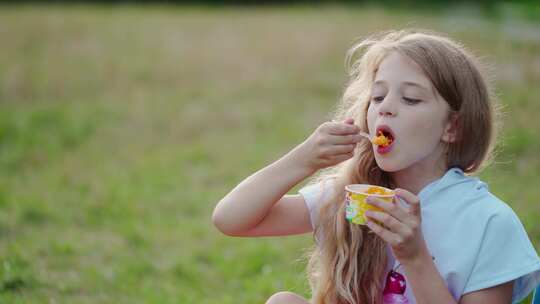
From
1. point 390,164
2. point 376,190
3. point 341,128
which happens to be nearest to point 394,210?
point 376,190

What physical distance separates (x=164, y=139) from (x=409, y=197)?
5.70 m

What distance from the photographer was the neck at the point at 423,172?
250cm

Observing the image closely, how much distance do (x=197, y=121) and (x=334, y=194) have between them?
5.63 metres

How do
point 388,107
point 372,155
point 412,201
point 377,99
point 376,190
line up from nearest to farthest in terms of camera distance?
point 412,201 < point 376,190 < point 388,107 < point 377,99 < point 372,155

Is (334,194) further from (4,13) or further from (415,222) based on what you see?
(4,13)

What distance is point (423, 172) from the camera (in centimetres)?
251

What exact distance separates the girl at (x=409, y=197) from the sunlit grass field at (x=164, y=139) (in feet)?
1.38

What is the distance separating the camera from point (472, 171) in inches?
101

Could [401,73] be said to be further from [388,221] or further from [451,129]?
[388,221]

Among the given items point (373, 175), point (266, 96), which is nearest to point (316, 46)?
point (266, 96)

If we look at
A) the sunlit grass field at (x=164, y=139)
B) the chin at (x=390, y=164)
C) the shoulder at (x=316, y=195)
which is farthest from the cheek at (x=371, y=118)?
the sunlit grass field at (x=164, y=139)

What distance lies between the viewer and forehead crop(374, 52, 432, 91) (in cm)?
237

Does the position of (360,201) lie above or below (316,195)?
above

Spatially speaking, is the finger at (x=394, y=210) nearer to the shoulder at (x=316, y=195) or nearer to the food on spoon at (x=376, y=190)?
the food on spoon at (x=376, y=190)
